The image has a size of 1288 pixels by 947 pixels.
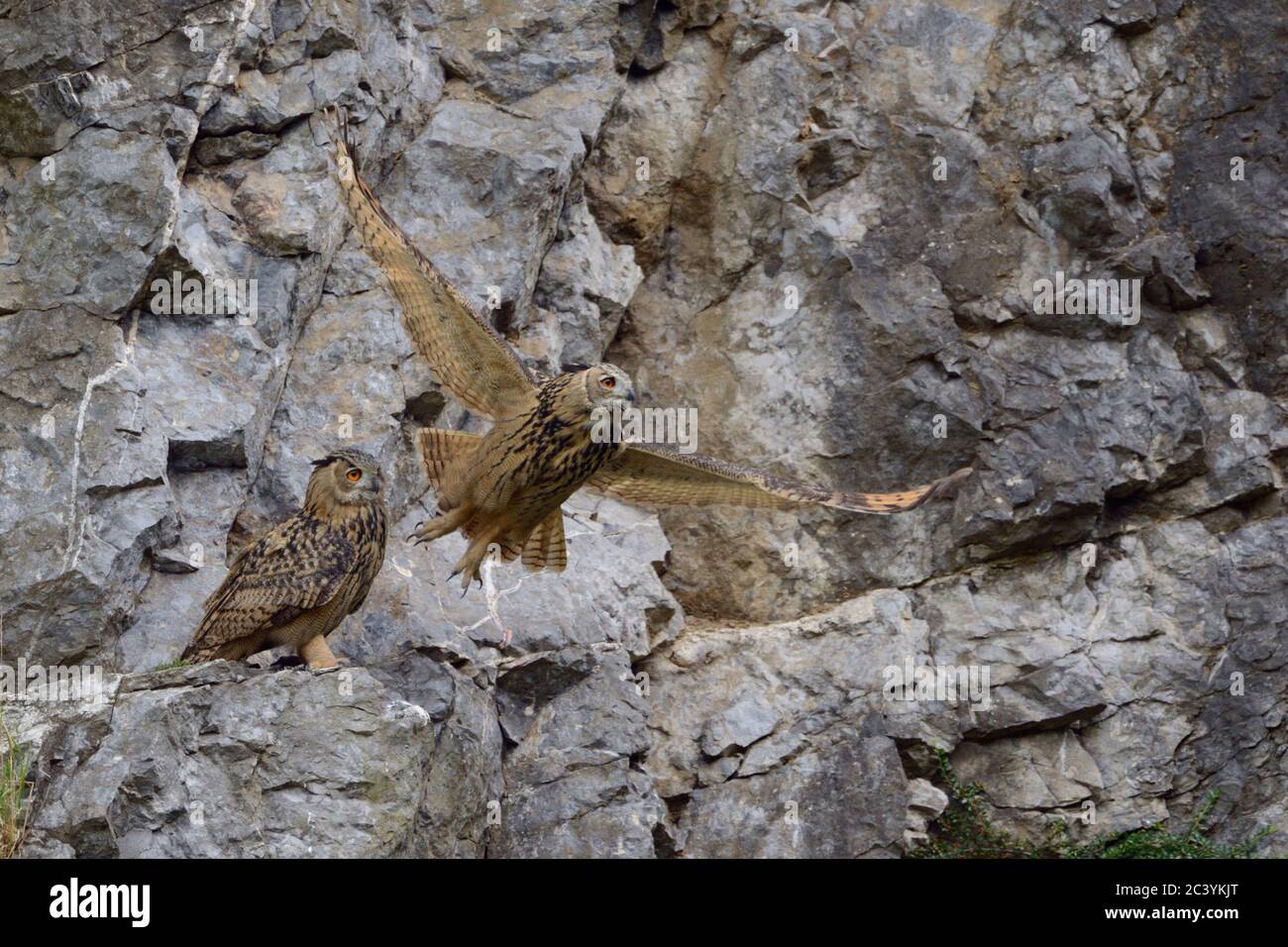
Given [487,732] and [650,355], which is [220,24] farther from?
[487,732]

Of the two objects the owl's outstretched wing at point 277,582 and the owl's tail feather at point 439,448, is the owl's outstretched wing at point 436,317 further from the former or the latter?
the owl's outstretched wing at point 277,582

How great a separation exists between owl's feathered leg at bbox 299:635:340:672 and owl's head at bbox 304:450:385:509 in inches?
27.3

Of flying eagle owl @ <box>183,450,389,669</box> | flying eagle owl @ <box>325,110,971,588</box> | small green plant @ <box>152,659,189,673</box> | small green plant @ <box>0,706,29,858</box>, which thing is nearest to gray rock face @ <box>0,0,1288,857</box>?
small green plant @ <box>152,659,189,673</box>

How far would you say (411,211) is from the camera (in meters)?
Result: 11.6

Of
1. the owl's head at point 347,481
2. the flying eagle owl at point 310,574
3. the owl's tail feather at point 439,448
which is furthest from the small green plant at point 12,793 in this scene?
the owl's tail feather at point 439,448

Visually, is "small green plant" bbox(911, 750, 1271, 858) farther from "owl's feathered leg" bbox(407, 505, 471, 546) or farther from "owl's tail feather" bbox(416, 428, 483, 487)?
"owl's tail feather" bbox(416, 428, 483, 487)

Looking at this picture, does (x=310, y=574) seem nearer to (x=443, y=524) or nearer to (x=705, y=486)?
(x=443, y=524)

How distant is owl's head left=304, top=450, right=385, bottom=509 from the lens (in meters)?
8.87

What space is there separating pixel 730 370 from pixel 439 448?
3369mm

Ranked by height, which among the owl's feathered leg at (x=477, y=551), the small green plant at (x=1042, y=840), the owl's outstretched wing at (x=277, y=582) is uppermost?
the owl's feathered leg at (x=477, y=551)

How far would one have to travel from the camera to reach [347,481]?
8883 mm

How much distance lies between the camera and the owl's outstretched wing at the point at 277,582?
8.63 m

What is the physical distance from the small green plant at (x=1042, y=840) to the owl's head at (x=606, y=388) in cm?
384

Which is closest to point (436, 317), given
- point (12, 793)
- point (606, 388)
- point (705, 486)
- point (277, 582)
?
point (606, 388)
